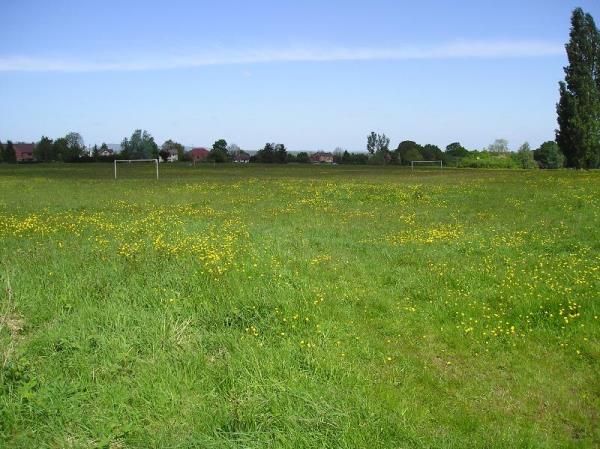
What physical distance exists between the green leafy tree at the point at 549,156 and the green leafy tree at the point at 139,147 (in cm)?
8544

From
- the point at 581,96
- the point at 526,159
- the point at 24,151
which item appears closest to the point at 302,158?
the point at 526,159

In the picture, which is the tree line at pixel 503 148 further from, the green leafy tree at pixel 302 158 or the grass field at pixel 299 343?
the grass field at pixel 299 343

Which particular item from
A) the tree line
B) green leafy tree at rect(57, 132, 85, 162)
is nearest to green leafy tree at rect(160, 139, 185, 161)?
the tree line

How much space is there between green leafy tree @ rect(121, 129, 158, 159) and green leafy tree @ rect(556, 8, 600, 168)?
80277 mm

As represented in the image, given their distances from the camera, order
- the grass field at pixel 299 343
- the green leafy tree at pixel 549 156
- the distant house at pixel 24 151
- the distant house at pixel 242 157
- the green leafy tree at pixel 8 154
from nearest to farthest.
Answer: the grass field at pixel 299 343 < the green leafy tree at pixel 549 156 < the green leafy tree at pixel 8 154 < the distant house at pixel 242 157 < the distant house at pixel 24 151

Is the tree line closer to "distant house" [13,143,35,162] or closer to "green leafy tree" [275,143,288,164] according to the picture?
"green leafy tree" [275,143,288,164]

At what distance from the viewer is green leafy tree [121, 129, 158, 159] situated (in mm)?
111600

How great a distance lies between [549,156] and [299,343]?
11833 cm

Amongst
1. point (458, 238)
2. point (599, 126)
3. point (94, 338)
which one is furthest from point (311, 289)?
point (599, 126)

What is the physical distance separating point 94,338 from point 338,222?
39.0ft

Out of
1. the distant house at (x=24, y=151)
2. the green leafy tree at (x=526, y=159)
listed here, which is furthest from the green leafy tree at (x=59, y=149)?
the green leafy tree at (x=526, y=159)

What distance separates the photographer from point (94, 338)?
20.8 feet

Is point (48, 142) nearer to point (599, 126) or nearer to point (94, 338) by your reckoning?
point (599, 126)

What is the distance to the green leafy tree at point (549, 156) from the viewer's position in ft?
348
